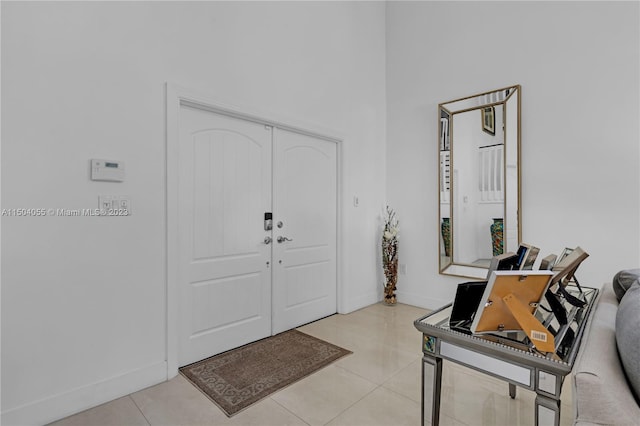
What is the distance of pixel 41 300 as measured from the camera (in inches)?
73.3

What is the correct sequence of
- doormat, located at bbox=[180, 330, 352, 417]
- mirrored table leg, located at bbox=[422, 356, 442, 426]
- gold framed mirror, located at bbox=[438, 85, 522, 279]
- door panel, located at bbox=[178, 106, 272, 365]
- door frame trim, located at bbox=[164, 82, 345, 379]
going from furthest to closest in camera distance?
gold framed mirror, located at bbox=[438, 85, 522, 279], door panel, located at bbox=[178, 106, 272, 365], door frame trim, located at bbox=[164, 82, 345, 379], doormat, located at bbox=[180, 330, 352, 417], mirrored table leg, located at bbox=[422, 356, 442, 426]

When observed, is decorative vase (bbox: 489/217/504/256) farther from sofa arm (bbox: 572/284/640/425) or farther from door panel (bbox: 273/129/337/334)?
sofa arm (bbox: 572/284/640/425)

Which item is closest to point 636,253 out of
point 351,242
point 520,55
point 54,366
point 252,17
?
point 520,55

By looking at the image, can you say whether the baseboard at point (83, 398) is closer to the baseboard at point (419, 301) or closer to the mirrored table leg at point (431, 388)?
the mirrored table leg at point (431, 388)

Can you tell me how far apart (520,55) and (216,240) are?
338cm

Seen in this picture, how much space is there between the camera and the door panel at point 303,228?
3.19 m

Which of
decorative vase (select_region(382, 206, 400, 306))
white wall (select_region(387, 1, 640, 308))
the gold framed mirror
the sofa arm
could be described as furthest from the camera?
decorative vase (select_region(382, 206, 400, 306))

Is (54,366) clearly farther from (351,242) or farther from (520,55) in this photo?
(520,55)

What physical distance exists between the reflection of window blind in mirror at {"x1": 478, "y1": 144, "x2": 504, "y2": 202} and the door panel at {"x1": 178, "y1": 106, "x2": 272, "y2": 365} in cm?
220

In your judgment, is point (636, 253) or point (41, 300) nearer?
point (41, 300)

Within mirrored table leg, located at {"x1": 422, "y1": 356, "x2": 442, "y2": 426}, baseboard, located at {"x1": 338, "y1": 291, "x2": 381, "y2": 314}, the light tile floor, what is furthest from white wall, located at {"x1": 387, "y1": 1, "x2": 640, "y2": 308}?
mirrored table leg, located at {"x1": 422, "y1": 356, "x2": 442, "y2": 426}

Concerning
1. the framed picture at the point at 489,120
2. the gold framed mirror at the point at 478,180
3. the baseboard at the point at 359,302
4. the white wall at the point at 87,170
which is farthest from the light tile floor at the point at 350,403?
the framed picture at the point at 489,120

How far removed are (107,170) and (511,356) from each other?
230cm

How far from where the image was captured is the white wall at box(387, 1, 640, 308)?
281 cm
